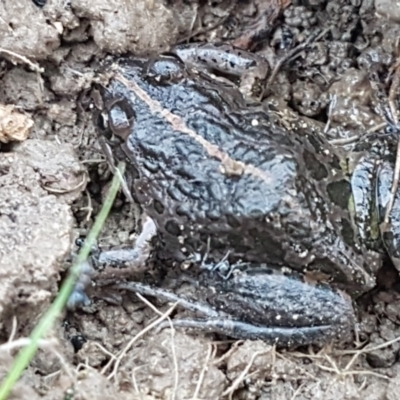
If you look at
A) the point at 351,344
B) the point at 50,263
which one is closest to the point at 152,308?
the point at 50,263

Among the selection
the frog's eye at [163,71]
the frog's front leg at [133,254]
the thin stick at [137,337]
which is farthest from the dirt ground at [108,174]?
the frog's eye at [163,71]

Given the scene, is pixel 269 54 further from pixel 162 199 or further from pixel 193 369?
pixel 193 369

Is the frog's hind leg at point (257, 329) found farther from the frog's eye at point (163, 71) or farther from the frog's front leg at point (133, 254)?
the frog's eye at point (163, 71)

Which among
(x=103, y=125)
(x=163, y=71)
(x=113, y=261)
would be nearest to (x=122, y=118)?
(x=103, y=125)

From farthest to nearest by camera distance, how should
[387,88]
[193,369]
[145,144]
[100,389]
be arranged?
[387,88]
[145,144]
[193,369]
[100,389]

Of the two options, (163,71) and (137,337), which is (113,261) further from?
(163,71)

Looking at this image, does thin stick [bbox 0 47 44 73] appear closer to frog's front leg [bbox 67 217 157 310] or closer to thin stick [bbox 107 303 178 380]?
frog's front leg [bbox 67 217 157 310]
